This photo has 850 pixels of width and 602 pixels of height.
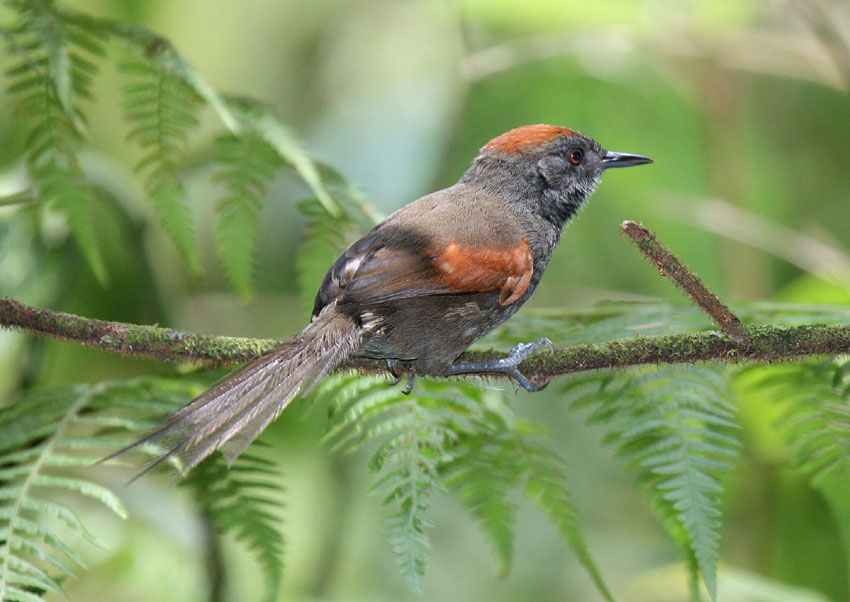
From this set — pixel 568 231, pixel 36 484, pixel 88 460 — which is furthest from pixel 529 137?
pixel 568 231

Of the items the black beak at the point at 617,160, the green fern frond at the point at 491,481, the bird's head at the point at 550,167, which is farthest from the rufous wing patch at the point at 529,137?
the green fern frond at the point at 491,481

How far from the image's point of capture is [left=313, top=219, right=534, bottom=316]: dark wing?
7.63 ft

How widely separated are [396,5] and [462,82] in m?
1.34

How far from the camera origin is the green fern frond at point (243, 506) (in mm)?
2361

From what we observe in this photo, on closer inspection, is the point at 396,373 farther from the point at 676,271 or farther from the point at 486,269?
the point at 676,271

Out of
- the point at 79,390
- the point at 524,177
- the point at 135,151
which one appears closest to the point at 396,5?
the point at 135,151

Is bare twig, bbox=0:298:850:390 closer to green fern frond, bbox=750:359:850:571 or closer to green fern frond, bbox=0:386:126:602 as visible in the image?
green fern frond, bbox=0:386:126:602

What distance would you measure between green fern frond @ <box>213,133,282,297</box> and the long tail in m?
0.48

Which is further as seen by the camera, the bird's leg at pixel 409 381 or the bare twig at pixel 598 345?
the bird's leg at pixel 409 381

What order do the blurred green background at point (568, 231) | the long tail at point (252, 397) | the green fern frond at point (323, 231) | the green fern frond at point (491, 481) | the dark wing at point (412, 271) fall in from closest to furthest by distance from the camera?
the long tail at point (252, 397) → the dark wing at point (412, 271) → the green fern frond at point (491, 481) → the green fern frond at point (323, 231) → the blurred green background at point (568, 231)

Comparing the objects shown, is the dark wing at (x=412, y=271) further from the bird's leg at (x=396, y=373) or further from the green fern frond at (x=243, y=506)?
the green fern frond at (x=243, y=506)

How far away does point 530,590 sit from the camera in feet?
14.8

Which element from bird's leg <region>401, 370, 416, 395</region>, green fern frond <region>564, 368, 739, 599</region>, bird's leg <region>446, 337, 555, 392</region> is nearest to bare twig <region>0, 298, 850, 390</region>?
bird's leg <region>446, 337, 555, 392</region>

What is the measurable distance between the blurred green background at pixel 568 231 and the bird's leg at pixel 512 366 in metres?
1.18
